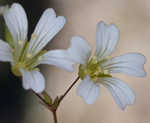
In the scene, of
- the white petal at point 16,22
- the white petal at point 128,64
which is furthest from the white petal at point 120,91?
the white petal at point 16,22

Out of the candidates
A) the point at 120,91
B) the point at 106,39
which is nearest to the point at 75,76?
the point at 106,39

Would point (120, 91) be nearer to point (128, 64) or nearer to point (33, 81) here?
point (128, 64)

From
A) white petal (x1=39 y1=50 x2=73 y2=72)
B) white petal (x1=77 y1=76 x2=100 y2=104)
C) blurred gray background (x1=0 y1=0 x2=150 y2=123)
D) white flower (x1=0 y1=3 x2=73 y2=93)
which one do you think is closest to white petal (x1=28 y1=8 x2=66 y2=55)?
white flower (x1=0 y1=3 x2=73 y2=93)

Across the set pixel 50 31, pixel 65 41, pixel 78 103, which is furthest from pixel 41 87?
pixel 65 41

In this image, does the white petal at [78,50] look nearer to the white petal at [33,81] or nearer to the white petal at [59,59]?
the white petal at [59,59]

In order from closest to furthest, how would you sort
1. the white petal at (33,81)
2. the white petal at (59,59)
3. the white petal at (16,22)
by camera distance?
the white petal at (33,81), the white petal at (59,59), the white petal at (16,22)

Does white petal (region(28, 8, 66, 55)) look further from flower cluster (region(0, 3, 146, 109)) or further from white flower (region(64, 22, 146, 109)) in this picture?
white flower (region(64, 22, 146, 109))
